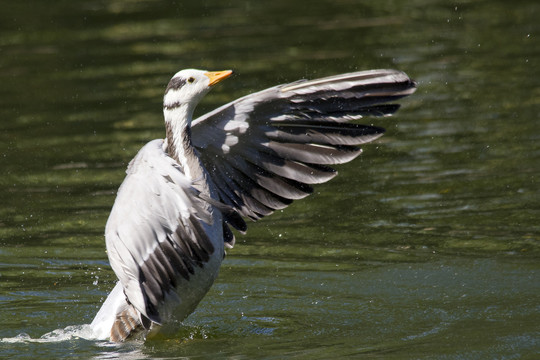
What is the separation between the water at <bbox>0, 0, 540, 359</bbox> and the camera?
22.7 feet

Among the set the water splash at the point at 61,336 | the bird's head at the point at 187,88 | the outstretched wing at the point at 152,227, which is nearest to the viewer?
the outstretched wing at the point at 152,227

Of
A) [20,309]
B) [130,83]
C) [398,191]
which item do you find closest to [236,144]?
[20,309]

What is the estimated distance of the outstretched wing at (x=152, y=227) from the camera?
6156 millimetres

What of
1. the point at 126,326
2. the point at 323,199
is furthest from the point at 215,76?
the point at 323,199

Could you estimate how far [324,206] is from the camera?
9648 mm

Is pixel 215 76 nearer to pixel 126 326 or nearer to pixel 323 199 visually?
pixel 126 326

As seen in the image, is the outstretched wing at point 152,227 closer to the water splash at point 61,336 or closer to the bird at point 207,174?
the bird at point 207,174

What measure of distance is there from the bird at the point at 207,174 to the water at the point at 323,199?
A: 446 millimetres

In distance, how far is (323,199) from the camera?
9.85 meters

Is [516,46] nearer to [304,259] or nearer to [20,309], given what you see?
[304,259]

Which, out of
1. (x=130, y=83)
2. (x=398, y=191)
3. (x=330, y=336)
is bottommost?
(x=330, y=336)

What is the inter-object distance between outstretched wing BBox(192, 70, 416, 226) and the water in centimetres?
92

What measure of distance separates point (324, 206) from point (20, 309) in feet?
10.9

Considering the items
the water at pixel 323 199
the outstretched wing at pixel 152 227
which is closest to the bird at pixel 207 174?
the outstretched wing at pixel 152 227
